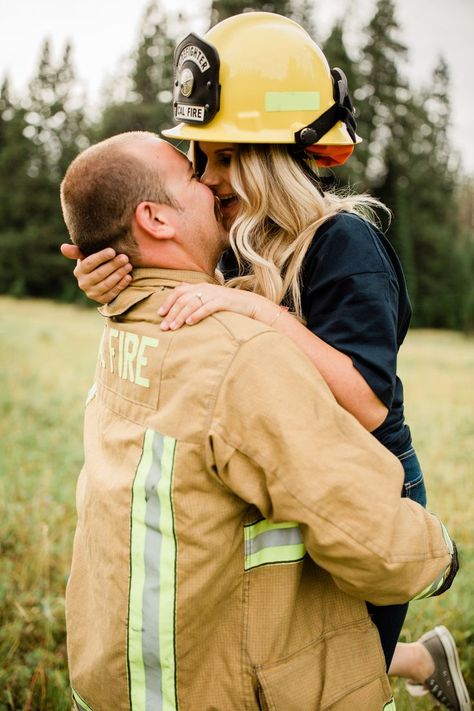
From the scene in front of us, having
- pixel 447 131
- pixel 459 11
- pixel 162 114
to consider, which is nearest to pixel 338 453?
pixel 162 114

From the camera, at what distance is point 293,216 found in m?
2.43

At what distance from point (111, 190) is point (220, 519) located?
1.13 m

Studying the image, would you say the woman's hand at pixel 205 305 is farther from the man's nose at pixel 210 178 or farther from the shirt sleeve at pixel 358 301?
the man's nose at pixel 210 178

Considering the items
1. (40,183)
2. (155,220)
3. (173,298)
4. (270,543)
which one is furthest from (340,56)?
(270,543)

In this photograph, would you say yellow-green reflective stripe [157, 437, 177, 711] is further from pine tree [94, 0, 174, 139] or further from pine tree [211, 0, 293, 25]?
pine tree [94, 0, 174, 139]

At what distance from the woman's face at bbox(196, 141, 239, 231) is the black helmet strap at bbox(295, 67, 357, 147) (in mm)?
313

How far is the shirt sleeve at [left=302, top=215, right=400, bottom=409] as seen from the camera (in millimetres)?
2078

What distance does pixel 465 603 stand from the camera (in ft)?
13.8

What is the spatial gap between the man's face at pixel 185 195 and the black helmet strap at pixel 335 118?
442mm

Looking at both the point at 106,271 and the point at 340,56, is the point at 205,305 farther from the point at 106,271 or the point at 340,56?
the point at 340,56

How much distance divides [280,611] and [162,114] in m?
36.7

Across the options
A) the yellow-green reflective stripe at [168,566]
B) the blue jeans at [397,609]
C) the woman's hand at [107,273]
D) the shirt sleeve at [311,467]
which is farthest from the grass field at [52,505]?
the woman's hand at [107,273]

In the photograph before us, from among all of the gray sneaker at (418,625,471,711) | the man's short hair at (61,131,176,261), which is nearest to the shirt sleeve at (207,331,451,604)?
the man's short hair at (61,131,176,261)

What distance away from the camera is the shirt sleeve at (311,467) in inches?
67.8
